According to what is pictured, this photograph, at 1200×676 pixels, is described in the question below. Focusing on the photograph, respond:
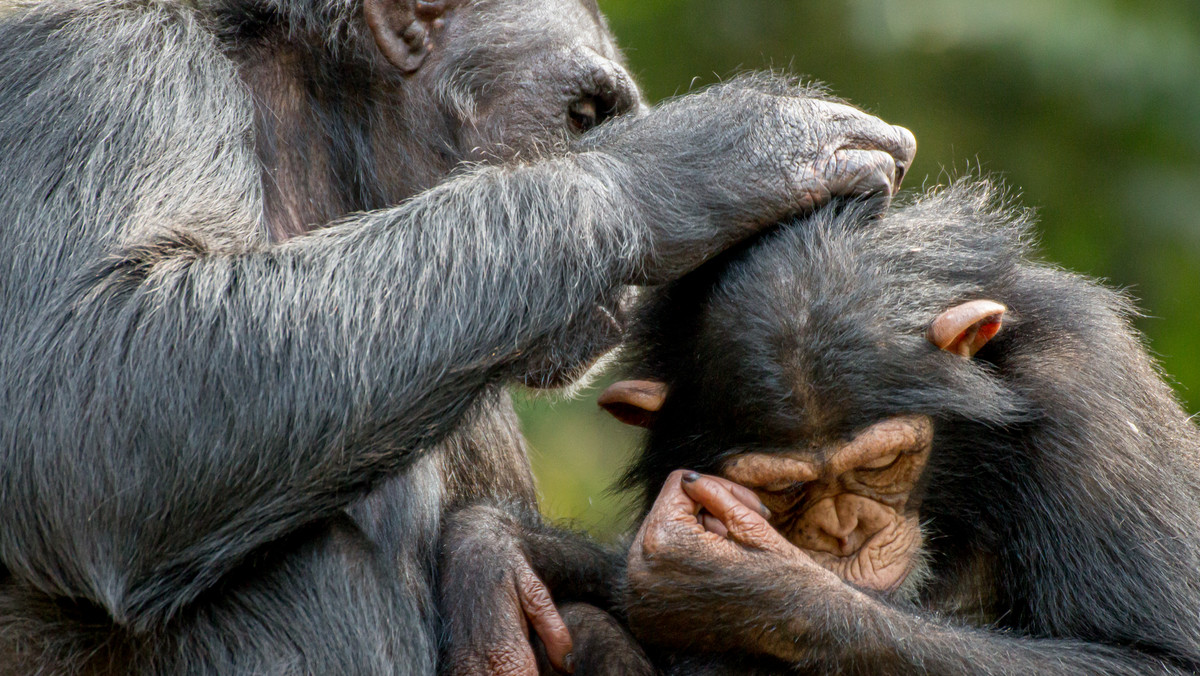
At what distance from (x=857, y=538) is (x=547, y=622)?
0.86 meters

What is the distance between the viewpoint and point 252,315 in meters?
2.99

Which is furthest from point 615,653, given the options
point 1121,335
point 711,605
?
point 1121,335

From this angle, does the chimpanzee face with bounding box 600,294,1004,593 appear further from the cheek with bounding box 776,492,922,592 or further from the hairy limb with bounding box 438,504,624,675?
the hairy limb with bounding box 438,504,624,675

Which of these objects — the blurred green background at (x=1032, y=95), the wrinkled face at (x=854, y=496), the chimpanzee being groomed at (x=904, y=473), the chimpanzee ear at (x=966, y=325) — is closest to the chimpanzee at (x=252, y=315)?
the chimpanzee being groomed at (x=904, y=473)

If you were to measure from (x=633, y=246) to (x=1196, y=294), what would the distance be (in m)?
4.48

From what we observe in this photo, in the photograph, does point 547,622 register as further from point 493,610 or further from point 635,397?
point 635,397

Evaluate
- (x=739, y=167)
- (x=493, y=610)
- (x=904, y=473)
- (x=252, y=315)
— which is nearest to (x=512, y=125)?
(x=739, y=167)

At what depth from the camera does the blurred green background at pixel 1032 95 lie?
6.47 m

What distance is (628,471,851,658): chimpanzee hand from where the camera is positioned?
10.2 feet

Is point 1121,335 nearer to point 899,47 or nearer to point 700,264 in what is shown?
point 700,264

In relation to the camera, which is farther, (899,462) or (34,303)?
(899,462)

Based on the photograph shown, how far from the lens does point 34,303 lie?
2.99 meters

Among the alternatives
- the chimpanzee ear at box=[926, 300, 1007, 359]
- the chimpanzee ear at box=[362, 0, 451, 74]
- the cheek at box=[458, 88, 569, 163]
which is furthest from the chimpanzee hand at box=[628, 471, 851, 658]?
the chimpanzee ear at box=[362, 0, 451, 74]

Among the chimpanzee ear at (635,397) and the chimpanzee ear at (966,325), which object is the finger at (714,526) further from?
the chimpanzee ear at (966,325)
